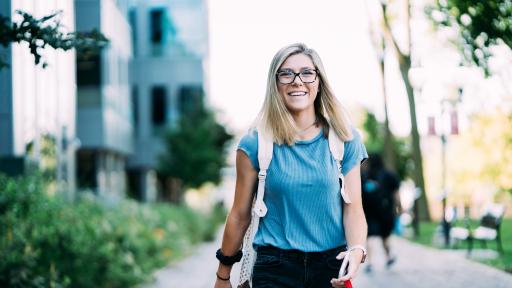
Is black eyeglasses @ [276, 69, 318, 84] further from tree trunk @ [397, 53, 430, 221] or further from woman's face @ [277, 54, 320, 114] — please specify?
tree trunk @ [397, 53, 430, 221]

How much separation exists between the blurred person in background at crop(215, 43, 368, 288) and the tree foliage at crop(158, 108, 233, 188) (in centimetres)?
3137

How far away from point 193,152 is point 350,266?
31.8 meters

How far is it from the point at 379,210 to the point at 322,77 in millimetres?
10572

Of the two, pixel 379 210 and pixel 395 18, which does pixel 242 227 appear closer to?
pixel 379 210

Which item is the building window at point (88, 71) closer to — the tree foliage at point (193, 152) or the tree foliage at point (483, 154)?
the tree foliage at point (193, 152)

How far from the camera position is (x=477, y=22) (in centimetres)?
980

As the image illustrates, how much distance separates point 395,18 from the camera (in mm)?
29453

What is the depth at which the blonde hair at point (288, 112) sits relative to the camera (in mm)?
4059

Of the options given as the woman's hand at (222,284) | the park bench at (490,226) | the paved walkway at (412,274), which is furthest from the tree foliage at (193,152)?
the woman's hand at (222,284)

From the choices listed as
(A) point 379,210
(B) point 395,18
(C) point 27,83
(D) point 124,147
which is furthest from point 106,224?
(D) point 124,147

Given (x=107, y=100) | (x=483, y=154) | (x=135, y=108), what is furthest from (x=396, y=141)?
(x=107, y=100)

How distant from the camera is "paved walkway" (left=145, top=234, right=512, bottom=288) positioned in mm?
12125

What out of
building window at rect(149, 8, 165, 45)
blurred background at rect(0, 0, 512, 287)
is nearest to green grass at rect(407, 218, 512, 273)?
blurred background at rect(0, 0, 512, 287)

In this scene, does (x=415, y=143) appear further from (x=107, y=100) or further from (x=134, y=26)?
(x=134, y=26)
